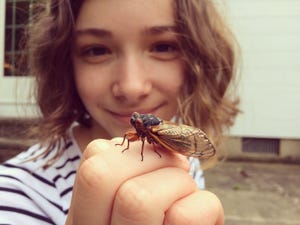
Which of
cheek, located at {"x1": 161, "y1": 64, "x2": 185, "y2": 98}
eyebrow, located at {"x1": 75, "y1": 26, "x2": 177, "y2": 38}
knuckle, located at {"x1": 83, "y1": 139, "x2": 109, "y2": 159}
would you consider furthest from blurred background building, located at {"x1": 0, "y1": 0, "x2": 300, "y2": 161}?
knuckle, located at {"x1": 83, "y1": 139, "x2": 109, "y2": 159}

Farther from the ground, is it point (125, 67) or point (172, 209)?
point (125, 67)

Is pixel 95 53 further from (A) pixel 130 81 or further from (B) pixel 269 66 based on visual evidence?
(B) pixel 269 66

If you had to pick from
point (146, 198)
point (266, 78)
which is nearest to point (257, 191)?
point (266, 78)

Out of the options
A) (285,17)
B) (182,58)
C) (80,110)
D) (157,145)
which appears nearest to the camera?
(157,145)

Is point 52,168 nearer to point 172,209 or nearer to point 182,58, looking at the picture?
point 182,58

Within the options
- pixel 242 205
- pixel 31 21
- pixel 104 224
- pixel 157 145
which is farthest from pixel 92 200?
pixel 242 205

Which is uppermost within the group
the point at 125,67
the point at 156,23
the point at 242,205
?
the point at 156,23

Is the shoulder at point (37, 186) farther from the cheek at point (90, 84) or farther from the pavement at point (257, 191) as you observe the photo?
the pavement at point (257, 191)

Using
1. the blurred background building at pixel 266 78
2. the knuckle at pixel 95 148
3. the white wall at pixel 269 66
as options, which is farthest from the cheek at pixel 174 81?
the white wall at pixel 269 66
